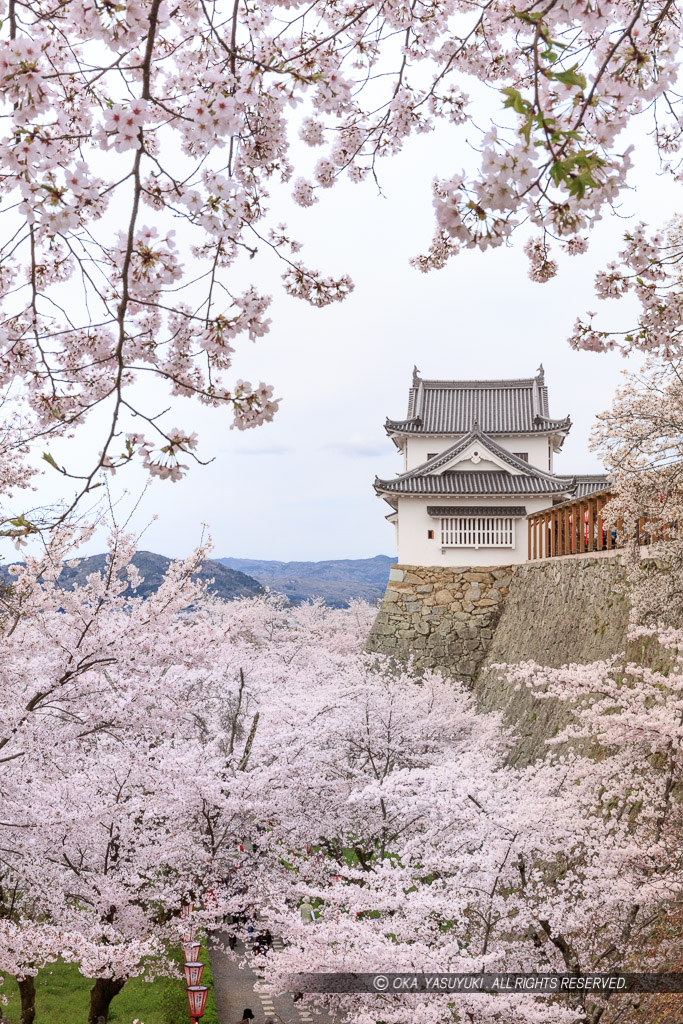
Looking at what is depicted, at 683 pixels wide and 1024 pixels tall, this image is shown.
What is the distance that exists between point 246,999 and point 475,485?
552 inches

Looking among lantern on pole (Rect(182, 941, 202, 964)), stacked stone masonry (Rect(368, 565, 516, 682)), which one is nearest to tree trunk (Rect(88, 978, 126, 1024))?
lantern on pole (Rect(182, 941, 202, 964))

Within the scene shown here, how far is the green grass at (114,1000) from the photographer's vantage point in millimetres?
10188

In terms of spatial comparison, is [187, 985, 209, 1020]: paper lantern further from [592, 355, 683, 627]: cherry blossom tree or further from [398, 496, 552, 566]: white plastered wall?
[398, 496, 552, 566]: white plastered wall

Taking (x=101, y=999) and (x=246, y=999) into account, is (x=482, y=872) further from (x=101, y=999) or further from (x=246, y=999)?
(x=246, y=999)

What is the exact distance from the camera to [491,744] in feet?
43.1

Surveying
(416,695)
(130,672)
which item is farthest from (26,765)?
(416,695)

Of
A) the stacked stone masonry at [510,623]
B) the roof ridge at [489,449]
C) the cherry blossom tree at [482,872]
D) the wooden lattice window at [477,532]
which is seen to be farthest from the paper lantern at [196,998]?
the roof ridge at [489,449]

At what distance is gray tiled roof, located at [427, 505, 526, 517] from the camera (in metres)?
20.6

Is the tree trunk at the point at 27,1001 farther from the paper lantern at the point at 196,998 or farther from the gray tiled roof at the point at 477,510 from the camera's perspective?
the gray tiled roof at the point at 477,510

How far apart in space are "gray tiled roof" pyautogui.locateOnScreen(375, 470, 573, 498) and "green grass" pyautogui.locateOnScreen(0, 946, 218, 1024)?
1267cm

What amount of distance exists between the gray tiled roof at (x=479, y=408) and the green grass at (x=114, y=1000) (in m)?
17.6

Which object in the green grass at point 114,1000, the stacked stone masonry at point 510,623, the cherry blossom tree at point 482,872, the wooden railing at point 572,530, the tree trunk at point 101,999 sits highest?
the wooden railing at point 572,530

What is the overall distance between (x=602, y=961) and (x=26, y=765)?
6.12 m

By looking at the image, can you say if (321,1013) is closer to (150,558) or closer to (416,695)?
(416,695)
